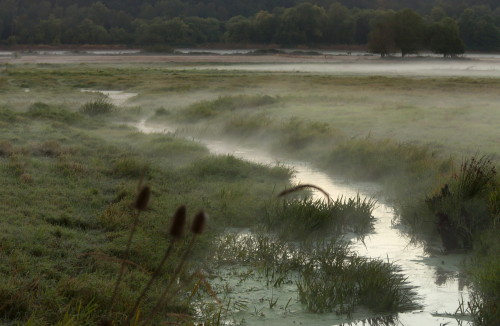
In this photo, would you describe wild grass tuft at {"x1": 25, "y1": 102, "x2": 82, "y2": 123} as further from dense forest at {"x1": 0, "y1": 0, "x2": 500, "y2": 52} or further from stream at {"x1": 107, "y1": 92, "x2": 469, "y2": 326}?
dense forest at {"x1": 0, "y1": 0, "x2": 500, "y2": 52}

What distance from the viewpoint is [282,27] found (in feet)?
371

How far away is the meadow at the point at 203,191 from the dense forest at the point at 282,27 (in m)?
61.9

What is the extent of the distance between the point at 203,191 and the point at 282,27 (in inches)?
4074

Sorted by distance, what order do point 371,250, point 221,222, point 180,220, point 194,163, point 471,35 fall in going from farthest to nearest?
point 471,35 → point 194,163 → point 221,222 → point 371,250 → point 180,220

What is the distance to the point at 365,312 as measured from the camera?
22.8ft

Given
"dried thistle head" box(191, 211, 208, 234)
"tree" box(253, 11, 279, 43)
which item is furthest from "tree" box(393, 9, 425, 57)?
"dried thistle head" box(191, 211, 208, 234)

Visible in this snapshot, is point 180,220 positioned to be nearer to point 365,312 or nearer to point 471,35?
point 365,312

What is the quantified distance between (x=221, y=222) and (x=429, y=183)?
3.92 m

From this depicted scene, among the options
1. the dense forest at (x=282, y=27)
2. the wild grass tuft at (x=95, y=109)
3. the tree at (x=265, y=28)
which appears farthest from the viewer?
the tree at (x=265, y=28)

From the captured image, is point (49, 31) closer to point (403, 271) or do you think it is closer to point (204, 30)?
point (204, 30)

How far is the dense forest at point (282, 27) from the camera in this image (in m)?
85.3

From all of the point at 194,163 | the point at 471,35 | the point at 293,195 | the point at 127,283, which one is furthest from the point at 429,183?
the point at 471,35

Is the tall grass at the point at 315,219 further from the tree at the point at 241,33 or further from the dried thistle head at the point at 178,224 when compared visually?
the tree at the point at 241,33

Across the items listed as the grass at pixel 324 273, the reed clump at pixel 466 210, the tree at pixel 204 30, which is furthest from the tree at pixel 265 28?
the grass at pixel 324 273
